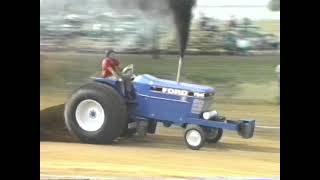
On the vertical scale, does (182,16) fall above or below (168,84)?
above

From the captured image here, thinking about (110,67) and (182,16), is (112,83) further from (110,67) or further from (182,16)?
(182,16)

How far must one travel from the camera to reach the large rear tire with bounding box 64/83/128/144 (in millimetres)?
5324

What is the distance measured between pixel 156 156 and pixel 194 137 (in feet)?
1.26

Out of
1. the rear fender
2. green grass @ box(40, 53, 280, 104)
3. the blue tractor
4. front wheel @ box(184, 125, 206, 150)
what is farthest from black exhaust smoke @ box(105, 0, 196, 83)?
front wheel @ box(184, 125, 206, 150)

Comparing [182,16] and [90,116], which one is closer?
[182,16]

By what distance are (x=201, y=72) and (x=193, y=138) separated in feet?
1.98

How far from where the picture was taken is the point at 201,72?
5.30 metres

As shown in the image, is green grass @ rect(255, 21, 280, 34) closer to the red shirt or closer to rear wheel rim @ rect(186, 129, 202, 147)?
rear wheel rim @ rect(186, 129, 202, 147)

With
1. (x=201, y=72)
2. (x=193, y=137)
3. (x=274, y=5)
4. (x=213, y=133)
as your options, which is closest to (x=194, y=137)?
(x=193, y=137)

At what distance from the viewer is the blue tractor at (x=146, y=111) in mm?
5324

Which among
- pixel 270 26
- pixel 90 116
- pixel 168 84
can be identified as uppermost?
Answer: pixel 270 26
